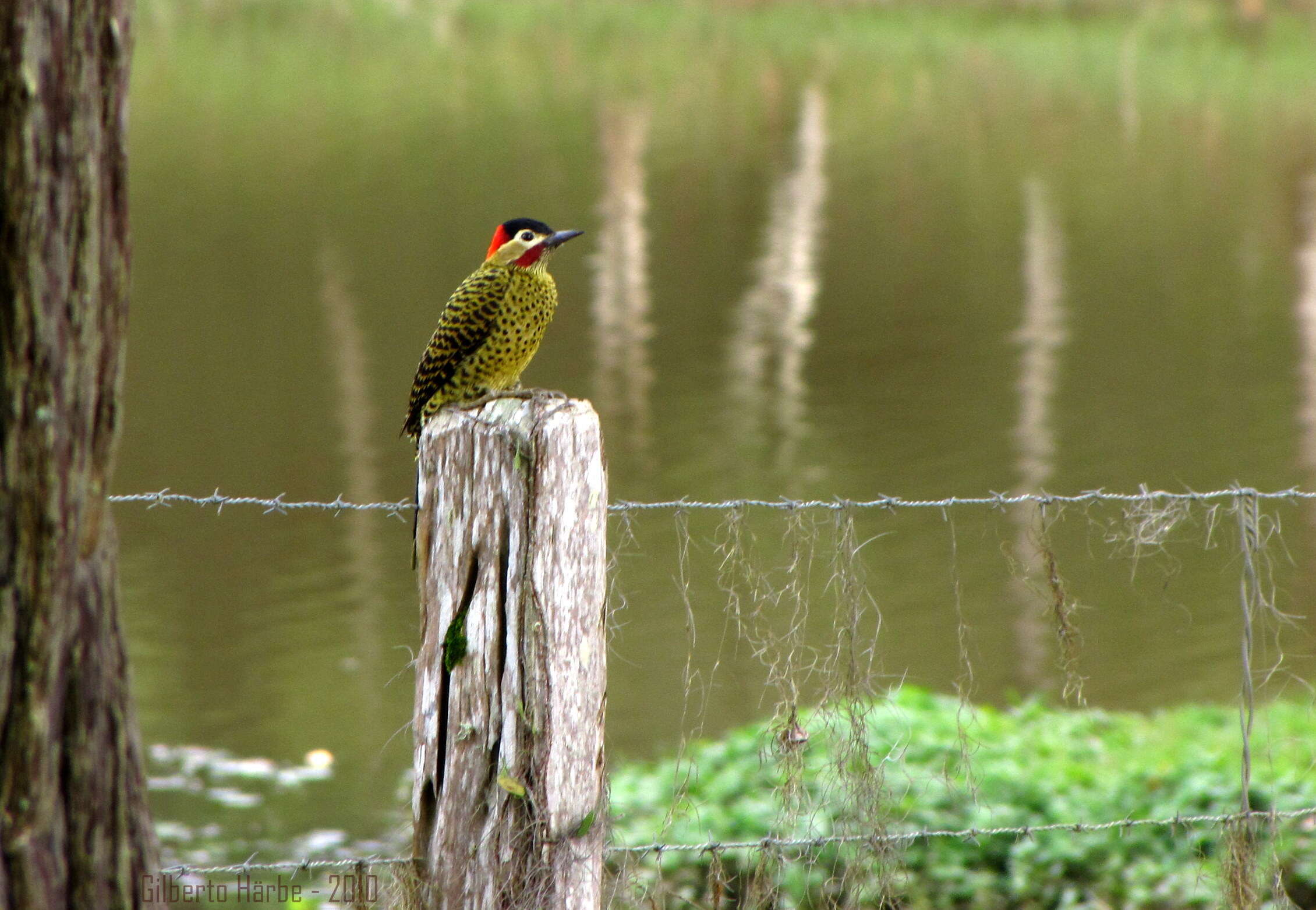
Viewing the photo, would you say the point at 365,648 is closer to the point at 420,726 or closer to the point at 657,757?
the point at 657,757

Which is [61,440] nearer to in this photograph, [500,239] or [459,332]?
[459,332]

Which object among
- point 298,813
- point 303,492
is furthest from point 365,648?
point 303,492

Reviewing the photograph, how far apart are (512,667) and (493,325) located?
1.89 m

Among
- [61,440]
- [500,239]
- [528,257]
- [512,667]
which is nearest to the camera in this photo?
[61,440]

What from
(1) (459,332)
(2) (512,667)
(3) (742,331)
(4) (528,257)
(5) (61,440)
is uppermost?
(3) (742,331)

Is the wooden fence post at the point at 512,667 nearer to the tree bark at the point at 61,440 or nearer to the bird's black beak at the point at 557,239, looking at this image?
the tree bark at the point at 61,440

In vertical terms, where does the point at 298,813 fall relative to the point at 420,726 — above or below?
below

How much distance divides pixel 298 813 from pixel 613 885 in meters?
3.43

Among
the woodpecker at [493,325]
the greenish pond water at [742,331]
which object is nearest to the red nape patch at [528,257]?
the woodpecker at [493,325]

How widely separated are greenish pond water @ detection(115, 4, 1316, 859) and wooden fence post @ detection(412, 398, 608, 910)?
217mm

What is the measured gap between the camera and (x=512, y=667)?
2234 mm

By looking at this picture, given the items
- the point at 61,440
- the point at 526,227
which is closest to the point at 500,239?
the point at 526,227

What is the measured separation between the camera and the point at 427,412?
3799mm

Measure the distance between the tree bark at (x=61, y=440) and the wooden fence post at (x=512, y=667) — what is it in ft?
2.29
